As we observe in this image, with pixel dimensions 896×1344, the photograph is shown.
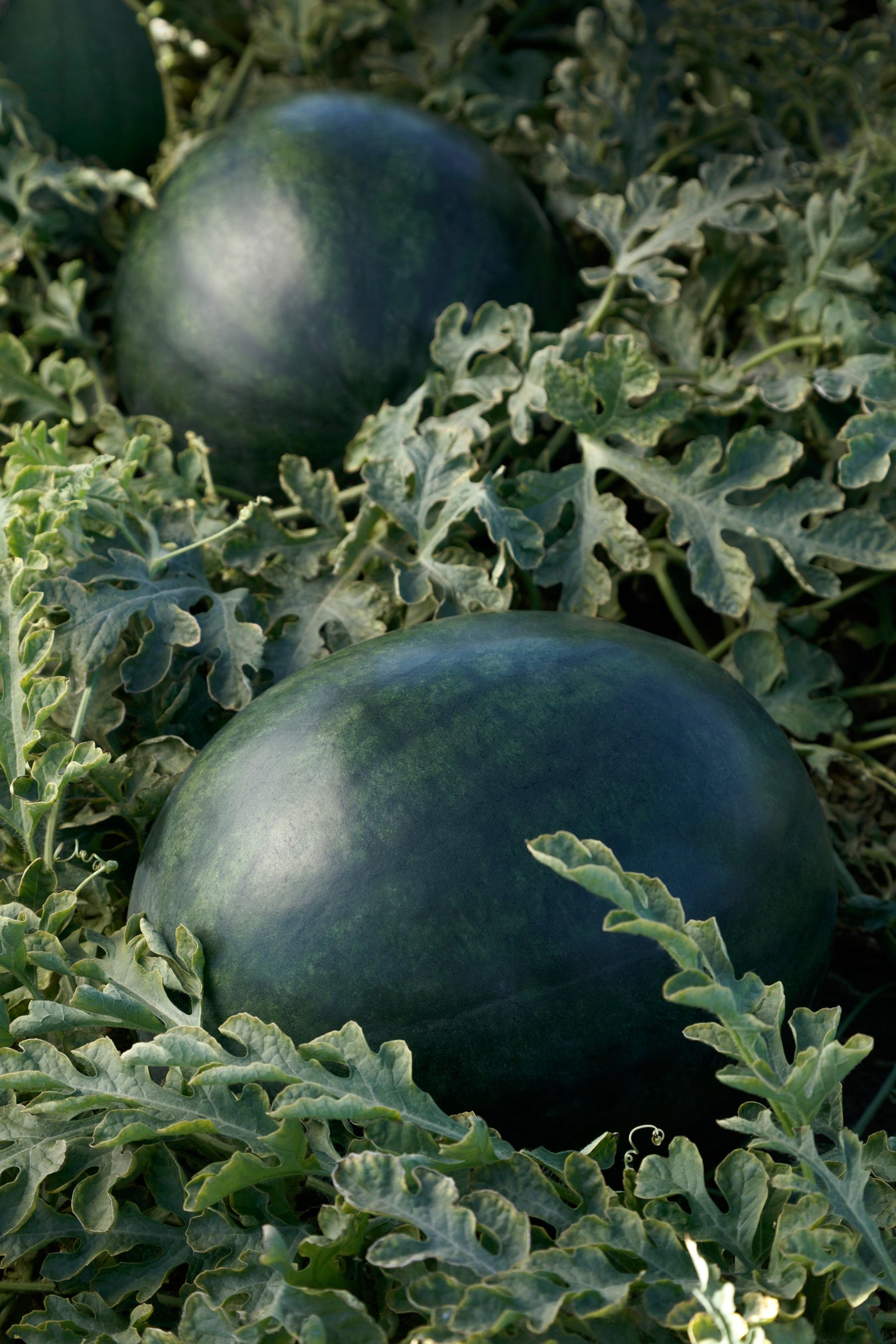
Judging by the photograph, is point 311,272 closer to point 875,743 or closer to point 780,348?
point 780,348

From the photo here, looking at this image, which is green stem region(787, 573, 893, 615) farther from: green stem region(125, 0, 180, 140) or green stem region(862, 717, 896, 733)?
green stem region(125, 0, 180, 140)

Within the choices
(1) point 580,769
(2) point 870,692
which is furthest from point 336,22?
(1) point 580,769

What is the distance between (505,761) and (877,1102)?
72 cm

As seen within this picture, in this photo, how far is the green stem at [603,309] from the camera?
2033 mm

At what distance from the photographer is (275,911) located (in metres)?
1.37

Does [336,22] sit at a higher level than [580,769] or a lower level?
higher

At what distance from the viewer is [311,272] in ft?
7.02

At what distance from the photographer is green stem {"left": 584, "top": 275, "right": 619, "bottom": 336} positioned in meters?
2.03

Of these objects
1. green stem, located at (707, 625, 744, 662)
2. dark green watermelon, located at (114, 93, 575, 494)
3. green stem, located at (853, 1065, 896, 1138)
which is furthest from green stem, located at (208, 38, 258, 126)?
green stem, located at (853, 1065, 896, 1138)

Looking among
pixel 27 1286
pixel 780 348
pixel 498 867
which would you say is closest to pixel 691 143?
pixel 780 348

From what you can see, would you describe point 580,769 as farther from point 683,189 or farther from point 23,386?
point 23,386

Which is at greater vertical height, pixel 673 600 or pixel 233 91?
pixel 233 91

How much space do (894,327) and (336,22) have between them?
4.88 feet

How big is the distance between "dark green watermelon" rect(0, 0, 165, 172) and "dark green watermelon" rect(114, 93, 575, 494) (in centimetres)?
52
